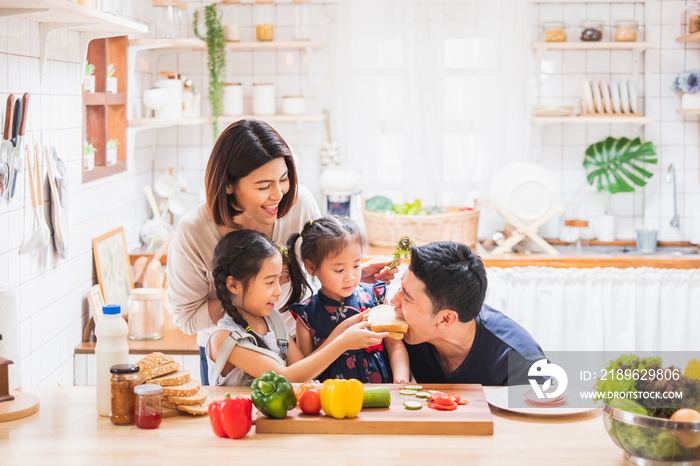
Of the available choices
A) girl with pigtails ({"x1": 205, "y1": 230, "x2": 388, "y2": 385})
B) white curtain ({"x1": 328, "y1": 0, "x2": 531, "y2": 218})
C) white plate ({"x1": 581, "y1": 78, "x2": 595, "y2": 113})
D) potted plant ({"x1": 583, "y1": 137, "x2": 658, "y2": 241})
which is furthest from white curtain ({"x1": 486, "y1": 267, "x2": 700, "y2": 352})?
girl with pigtails ({"x1": 205, "y1": 230, "x2": 388, "y2": 385})

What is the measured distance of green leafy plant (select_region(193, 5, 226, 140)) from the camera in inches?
174

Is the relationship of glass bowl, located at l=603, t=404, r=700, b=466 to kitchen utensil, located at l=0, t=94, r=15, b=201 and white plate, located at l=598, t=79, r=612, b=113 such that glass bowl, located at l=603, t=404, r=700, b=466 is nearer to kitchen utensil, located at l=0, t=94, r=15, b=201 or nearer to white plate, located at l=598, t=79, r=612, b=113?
kitchen utensil, located at l=0, t=94, r=15, b=201

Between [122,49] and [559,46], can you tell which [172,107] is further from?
[559,46]

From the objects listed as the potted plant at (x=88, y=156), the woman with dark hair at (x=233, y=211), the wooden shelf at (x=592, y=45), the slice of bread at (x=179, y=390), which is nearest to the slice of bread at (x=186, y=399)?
the slice of bread at (x=179, y=390)

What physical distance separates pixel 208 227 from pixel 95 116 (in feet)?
5.50

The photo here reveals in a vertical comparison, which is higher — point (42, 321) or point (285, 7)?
point (285, 7)

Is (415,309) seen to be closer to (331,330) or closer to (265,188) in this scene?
(331,330)

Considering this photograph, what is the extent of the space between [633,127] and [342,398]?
3.47 meters

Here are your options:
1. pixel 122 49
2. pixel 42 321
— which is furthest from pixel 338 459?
pixel 122 49

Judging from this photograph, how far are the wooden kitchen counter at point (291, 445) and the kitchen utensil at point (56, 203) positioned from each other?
1254 mm

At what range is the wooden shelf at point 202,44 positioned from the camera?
152 inches

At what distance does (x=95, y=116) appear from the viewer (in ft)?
12.2

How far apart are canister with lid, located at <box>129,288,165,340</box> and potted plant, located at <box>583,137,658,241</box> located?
2.50 m

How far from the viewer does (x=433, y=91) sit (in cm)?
463
